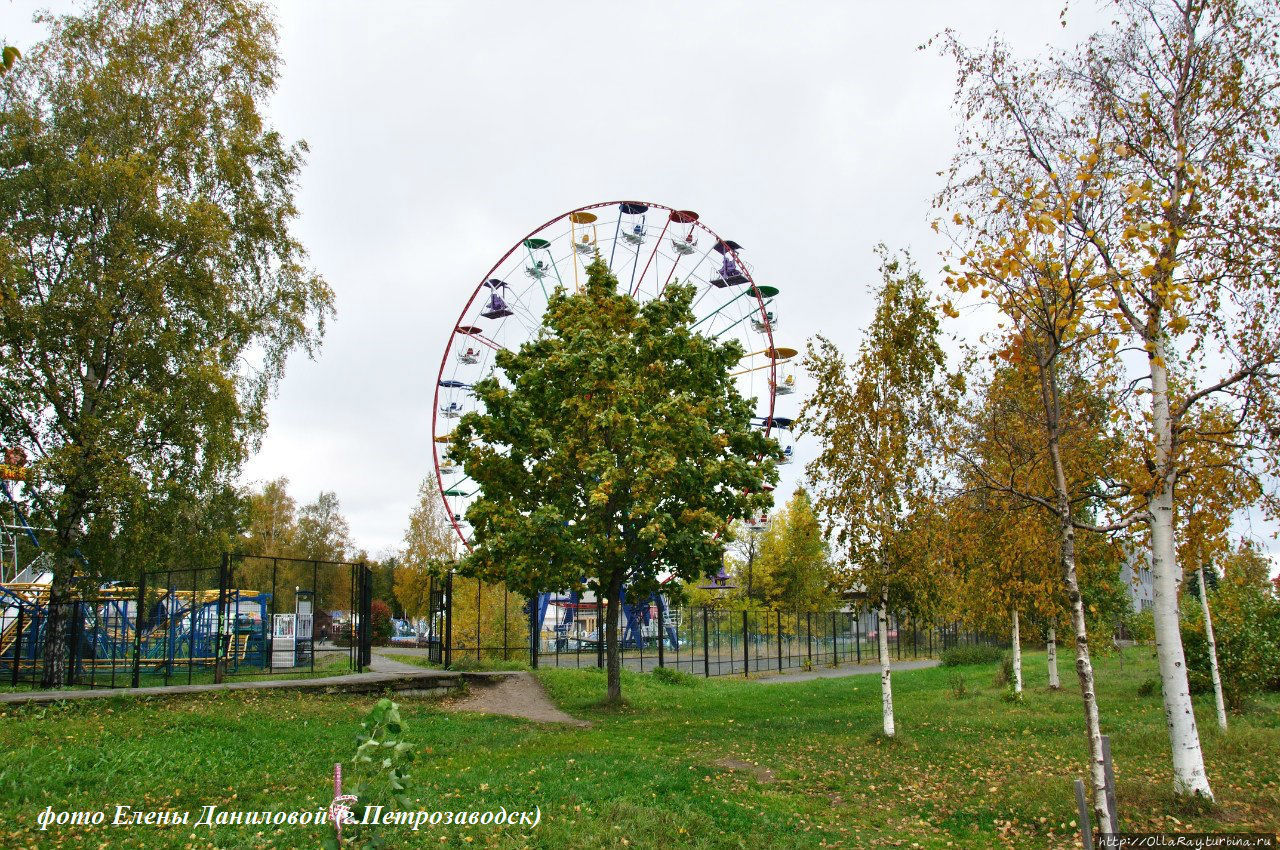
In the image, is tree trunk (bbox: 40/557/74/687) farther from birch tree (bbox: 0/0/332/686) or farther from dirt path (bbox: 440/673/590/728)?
dirt path (bbox: 440/673/590/728)

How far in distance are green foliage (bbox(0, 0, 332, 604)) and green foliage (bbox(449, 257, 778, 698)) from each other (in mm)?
6255

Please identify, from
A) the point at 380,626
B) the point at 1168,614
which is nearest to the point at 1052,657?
the point at 1168,614

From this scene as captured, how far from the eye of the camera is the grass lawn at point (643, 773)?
285 inches

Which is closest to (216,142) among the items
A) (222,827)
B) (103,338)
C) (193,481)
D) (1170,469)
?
(103,338)

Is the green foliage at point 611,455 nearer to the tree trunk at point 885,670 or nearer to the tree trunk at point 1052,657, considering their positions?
the tree trunk at point 885,670

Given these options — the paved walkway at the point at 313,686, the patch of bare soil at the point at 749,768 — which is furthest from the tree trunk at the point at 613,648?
the patch of bare soil at the point at 749,768

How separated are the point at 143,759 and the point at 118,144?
15.1 metres

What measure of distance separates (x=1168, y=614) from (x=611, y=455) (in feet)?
32.1

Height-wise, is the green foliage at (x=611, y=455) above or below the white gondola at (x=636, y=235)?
below

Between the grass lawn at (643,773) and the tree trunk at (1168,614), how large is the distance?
0.39 metres

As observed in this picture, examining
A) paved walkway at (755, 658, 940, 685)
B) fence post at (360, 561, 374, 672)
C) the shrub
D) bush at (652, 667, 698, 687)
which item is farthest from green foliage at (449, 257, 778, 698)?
the shrub

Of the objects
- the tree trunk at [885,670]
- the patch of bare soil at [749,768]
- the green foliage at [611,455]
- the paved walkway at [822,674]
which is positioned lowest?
the paved walkway at [822,674]

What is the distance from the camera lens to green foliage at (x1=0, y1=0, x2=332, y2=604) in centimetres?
1664

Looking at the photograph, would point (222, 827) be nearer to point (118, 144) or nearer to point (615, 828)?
point (615, 828)
